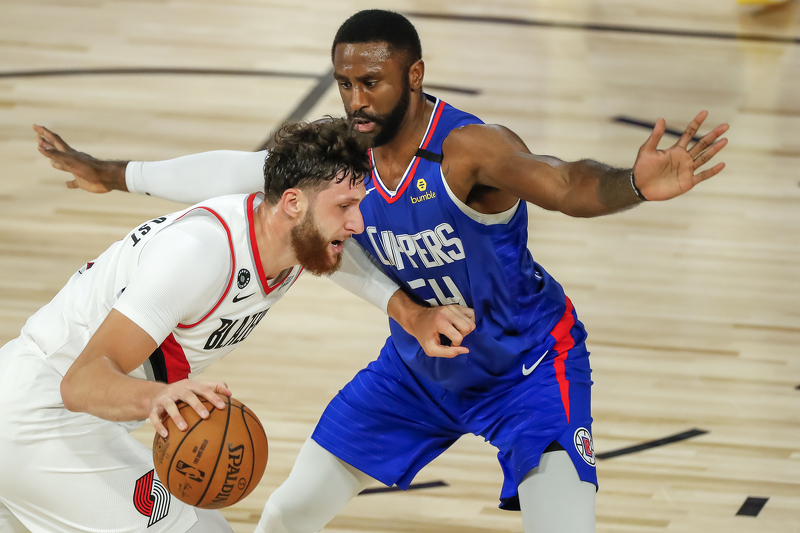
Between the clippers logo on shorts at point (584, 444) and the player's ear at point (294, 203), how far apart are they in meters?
1.28

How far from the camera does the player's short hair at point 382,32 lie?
11.1 ft

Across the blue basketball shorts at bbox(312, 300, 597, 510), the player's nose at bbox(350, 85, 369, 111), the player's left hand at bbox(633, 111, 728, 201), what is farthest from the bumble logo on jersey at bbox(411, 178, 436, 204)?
the player's left hand at bbox(633, 111, 728, 201)

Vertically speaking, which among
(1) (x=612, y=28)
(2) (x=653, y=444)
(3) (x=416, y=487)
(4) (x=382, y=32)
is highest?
(1) (x=612, y=28)

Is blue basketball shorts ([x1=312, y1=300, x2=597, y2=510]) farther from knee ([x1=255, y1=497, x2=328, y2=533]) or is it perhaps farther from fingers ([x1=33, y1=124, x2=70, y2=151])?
fingers ([x1=33, y1=124, x2=70, y2=151])

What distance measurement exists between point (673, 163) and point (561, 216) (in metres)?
4.17

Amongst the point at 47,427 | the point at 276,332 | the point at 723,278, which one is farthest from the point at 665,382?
the point at 47,427

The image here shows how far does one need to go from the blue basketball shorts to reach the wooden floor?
0.75 m

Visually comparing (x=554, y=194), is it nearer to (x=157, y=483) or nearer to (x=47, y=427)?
(x=157, y=483)

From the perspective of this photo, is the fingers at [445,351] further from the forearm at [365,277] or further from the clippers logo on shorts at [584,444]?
the clippers logo on shorts at [584,444]

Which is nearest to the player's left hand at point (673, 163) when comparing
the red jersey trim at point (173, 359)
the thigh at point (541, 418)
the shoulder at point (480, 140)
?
the shoulder at point (480, 140)

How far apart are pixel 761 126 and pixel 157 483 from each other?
6576mm

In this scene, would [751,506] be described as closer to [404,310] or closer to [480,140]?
[404,310]

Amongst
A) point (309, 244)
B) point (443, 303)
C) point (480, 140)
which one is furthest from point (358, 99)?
point (443, 303)

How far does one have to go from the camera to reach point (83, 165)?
150 inches
